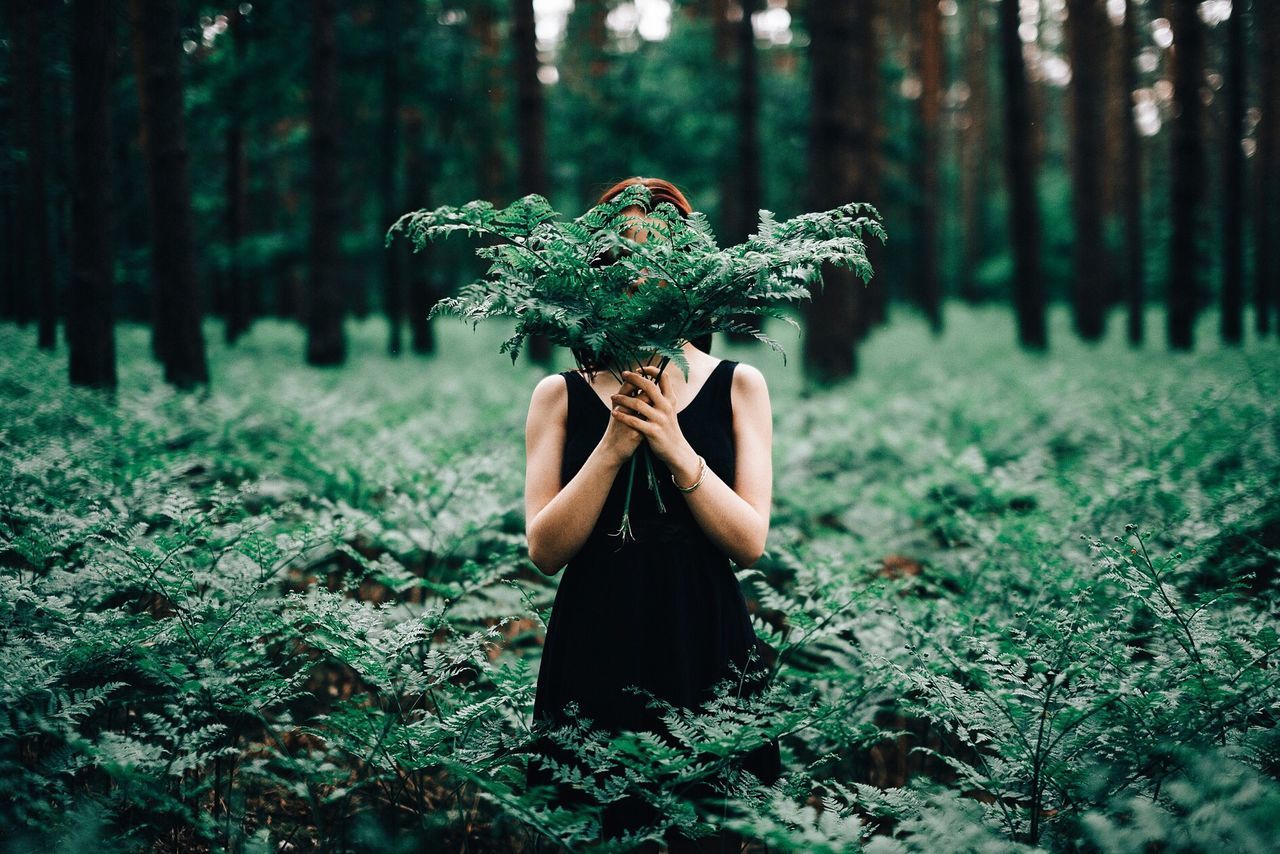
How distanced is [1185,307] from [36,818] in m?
16.9

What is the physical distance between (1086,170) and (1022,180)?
4248mm

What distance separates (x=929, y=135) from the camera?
22359 millimetres

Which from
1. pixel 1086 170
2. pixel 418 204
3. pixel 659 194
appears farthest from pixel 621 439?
pixel 1086 170

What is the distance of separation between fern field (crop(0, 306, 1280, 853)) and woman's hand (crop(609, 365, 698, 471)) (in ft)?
1.86

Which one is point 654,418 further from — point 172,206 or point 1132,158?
point 1132,158

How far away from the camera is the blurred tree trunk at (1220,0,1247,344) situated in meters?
14.5

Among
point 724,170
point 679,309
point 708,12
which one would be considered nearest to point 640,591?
point 679,309

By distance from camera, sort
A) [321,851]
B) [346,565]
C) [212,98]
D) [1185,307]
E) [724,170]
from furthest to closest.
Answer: [724,170], [212,98], [1185,307], [346,565], [321,851]

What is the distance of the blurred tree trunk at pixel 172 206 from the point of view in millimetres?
8695

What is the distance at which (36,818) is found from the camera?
233 centimetres

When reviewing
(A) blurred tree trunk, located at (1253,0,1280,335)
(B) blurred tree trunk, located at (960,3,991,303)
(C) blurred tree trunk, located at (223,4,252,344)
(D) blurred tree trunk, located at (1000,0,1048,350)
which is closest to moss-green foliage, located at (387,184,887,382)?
(D) blurred tree trunk, located at (1000,0,1048,350)

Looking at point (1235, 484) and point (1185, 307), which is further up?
point (1185, 307)

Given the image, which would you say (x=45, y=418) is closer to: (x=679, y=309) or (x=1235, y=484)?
(x=679, y=309)

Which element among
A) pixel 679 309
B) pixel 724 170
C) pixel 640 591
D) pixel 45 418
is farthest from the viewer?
pixel 724 170
